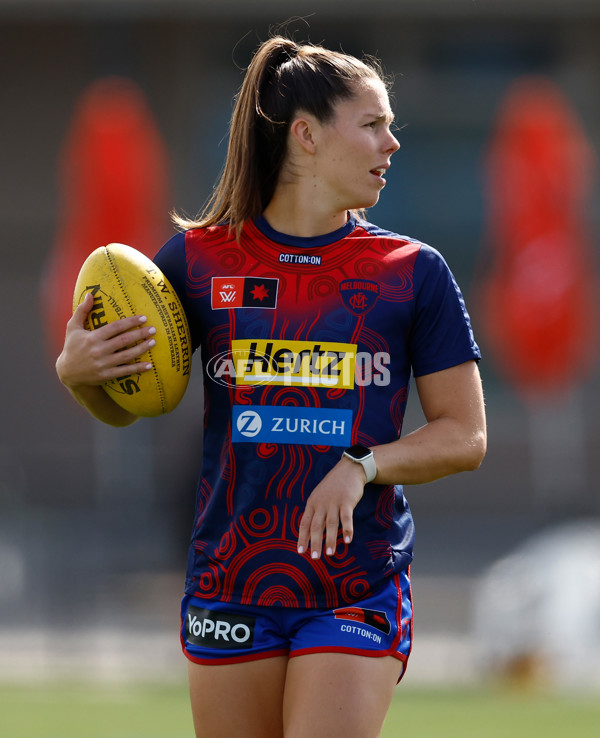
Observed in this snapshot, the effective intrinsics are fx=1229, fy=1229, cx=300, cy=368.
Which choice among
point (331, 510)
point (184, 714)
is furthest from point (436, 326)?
point (184, 714)

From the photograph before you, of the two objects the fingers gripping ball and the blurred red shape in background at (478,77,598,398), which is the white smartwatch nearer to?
the fingers gripping ball

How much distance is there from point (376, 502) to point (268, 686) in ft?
1.71

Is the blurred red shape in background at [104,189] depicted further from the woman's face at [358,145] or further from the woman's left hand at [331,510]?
the woman's left hand at [331,510]

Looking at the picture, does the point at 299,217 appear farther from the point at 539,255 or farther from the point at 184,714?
the point at 539,255

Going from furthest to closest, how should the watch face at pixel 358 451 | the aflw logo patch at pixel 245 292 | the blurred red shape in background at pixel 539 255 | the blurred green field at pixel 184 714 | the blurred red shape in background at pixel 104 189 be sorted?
the blurred red shape in background at pixel 539 255
the blurred red shape in background at pixel 104 189
the blurred green field at pixel 184 714
the aflw logo patch at pixel 245 292
the watch face at pixel 358 451

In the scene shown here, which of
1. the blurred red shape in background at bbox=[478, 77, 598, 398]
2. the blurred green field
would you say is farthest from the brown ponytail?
the blurred red shape in background at bbox=[478, 77, 598, 398]

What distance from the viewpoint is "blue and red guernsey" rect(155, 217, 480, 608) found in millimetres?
3029

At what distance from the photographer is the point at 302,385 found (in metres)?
3.07

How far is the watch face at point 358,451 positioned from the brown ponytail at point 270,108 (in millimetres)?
701

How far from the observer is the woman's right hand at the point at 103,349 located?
10.1ft

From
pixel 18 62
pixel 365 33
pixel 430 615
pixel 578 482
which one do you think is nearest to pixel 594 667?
pixel 430 615

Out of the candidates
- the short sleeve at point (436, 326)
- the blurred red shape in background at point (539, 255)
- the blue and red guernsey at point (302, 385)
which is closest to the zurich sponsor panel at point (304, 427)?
the blue and red guernsey at point (302, 385)

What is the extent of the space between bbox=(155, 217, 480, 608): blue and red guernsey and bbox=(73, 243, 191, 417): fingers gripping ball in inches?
3.1

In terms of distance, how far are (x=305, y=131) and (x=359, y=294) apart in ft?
1.55
